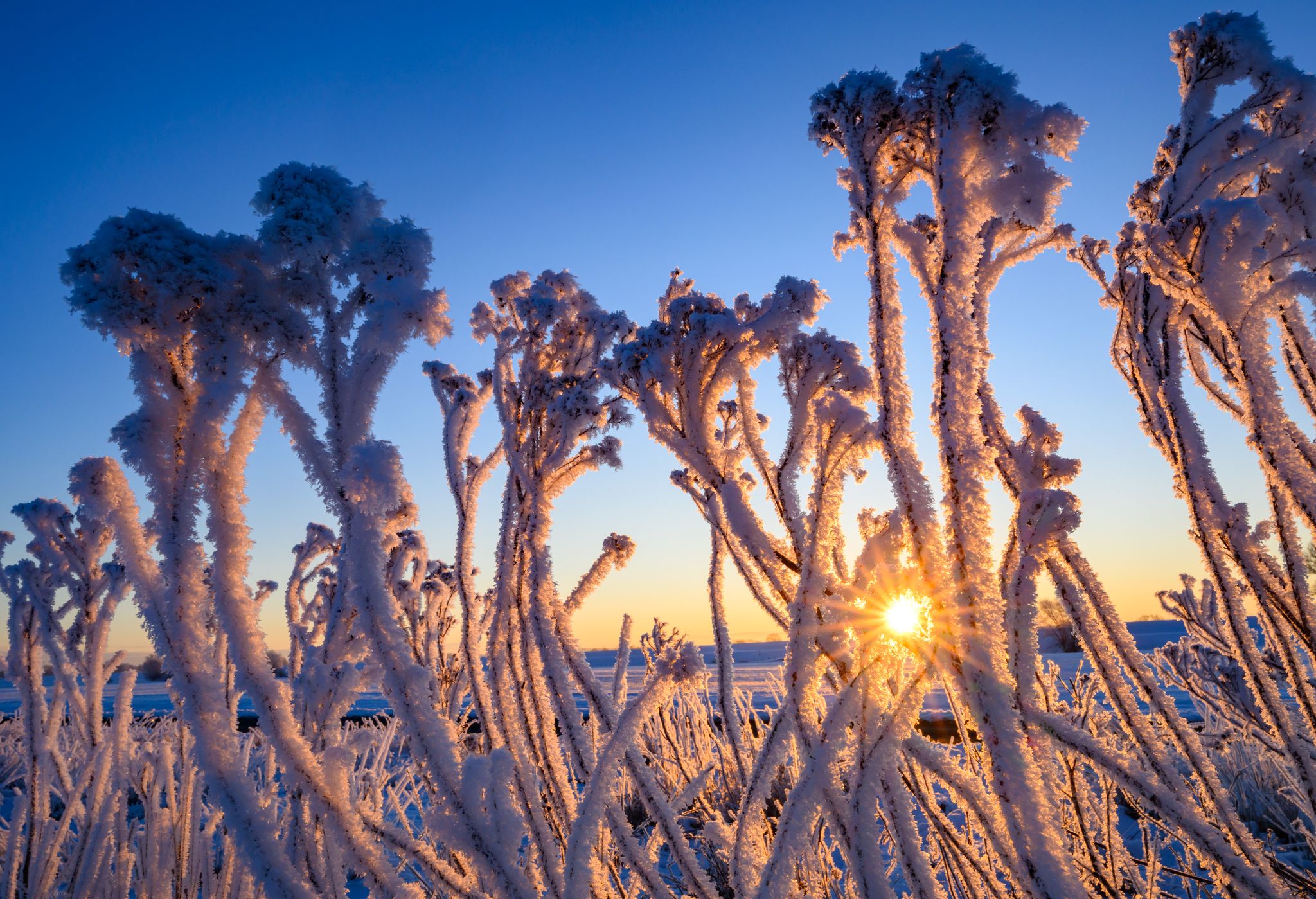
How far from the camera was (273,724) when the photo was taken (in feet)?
3.41

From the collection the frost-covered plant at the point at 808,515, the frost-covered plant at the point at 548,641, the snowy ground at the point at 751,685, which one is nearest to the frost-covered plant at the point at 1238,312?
the frost-covered plant at the point at 808,515

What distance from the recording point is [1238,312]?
144 cm

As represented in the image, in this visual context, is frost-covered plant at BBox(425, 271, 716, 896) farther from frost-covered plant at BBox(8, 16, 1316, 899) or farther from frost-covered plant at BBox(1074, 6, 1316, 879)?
frost-covered plant at BBox(1074, 6, 1316, 879)

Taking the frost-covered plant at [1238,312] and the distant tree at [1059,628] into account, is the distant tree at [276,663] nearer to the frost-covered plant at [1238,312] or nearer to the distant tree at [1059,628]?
the frost-covered plant at [1238,312]

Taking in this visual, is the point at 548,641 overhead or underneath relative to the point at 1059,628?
overhead

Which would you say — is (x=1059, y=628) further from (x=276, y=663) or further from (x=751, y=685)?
(x=276, y=663)

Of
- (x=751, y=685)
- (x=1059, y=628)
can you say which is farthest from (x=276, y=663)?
(x=1059, y=628)

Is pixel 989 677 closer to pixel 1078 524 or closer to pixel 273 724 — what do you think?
pixel 1078 524

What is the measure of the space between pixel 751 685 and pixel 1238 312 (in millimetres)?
8687

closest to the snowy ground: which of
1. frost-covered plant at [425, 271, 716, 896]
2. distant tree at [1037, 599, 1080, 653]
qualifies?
distant tree at [1037, 599, 1080, 653]

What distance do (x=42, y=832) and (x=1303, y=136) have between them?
16.2 ft

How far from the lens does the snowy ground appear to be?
1057 centimetres

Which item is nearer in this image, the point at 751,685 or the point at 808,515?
the point at 808,515

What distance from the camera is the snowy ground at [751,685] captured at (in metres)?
10.6
